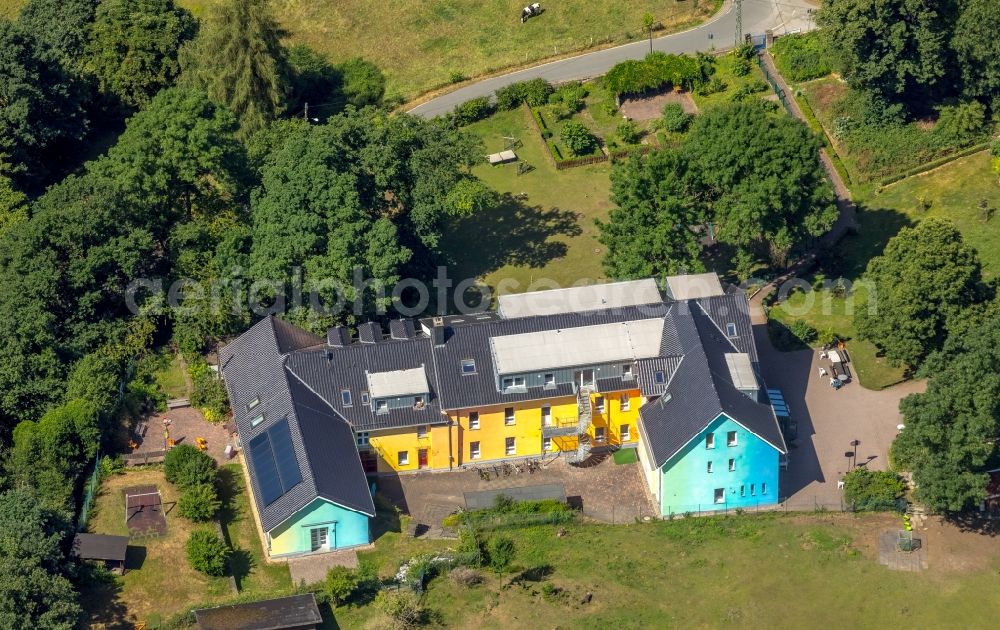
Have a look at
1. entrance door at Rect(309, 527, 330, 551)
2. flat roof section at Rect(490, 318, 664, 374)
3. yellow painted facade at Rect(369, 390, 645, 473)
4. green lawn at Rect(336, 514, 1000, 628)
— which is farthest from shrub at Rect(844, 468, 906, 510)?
entrance door at Rect(309, 527, 330, 551)

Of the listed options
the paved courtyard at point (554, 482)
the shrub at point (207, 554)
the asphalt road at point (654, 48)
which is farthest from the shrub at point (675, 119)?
the shrub at point (207, 554)

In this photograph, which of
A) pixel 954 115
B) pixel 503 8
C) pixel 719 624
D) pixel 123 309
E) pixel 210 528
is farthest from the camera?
pixel 503 8

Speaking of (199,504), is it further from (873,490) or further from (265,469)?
(873,490)

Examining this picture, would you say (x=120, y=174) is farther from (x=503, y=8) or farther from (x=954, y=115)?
(x=954, y=115)

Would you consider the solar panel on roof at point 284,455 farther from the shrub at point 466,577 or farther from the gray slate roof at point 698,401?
the gray slate roof at point 698,401

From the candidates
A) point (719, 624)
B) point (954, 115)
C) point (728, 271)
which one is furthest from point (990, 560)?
point (954, 115)

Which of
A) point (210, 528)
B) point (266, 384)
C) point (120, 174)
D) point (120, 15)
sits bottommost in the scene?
point (210, 528)

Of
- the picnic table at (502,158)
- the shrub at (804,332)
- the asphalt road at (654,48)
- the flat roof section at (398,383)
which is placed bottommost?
the shrub at (804,332)
